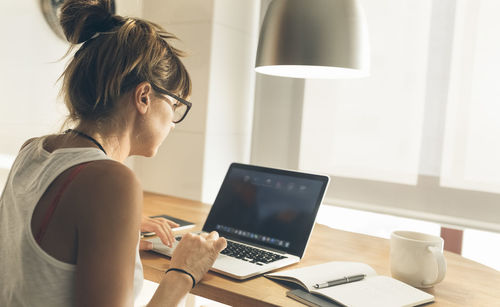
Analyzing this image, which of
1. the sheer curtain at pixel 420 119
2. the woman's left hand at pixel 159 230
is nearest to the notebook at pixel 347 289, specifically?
the woman's left hand at pixel 159 230

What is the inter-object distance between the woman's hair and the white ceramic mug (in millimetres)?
622

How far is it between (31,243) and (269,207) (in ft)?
2.17

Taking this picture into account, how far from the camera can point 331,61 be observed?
1.17m

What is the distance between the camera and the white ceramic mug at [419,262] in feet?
3.14

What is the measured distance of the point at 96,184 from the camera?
712 mm

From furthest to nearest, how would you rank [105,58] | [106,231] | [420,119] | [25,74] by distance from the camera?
1. [420,119]
2. [25,74]
3. [105,58]
4. [106,231]

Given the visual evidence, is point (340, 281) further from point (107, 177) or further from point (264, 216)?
point (107, 177)

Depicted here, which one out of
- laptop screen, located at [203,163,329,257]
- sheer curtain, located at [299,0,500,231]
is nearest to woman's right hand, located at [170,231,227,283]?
laptop screen, located at [203,163,329,257]

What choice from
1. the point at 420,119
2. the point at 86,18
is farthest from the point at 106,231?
the point at 420,119

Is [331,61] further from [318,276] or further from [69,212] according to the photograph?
[69,212]

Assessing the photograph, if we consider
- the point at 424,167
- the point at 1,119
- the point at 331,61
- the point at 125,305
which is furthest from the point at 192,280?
the point at 424,167

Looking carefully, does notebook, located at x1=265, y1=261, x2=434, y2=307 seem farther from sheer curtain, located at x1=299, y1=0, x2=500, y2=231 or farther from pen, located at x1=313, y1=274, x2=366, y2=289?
sheer curtain, located at x1=299, y1=0, x2=500, y2=231

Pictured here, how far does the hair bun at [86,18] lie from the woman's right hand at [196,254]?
458 millimetres

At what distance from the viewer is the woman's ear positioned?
88 centimetres
